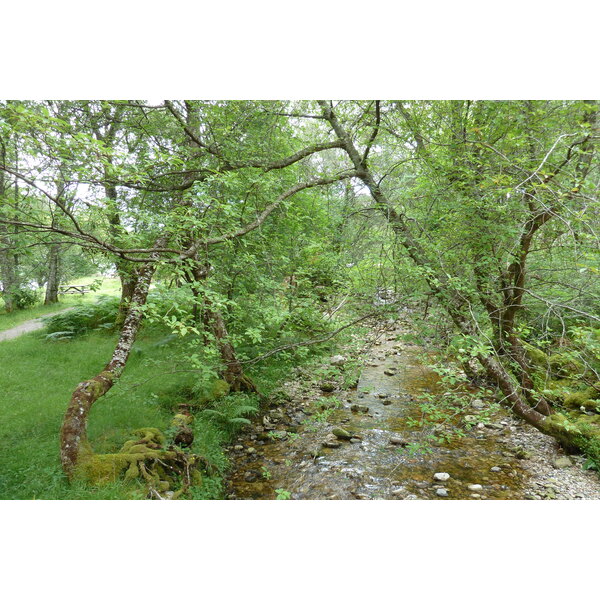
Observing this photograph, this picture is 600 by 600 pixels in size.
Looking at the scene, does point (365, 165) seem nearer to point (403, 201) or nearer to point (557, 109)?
point (403, 201)

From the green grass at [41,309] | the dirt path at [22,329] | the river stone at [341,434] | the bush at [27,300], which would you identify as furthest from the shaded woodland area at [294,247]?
the bush at [27,300]

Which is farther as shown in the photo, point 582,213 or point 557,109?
point 557,109

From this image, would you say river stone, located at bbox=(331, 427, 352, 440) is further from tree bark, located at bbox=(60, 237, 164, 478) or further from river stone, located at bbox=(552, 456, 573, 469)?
tree bark, located at bbox=(60, 237, 164, 478)

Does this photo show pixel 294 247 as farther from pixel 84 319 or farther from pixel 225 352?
pixel 84 319

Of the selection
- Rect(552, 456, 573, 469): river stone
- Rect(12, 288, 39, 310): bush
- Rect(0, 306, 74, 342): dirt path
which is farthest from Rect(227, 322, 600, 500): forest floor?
Rect(12, 288, 39, 310): bush

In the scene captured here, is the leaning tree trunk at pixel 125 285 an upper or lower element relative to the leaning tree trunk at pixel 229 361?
upper

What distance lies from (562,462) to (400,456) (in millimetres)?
1631

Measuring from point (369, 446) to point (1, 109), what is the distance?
14.1ft

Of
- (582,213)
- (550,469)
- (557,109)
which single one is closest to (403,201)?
(557,109)

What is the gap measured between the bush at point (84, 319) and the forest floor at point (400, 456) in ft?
14.9

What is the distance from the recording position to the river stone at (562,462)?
330 centimetres

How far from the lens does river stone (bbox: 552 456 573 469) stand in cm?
330

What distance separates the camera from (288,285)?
3738mm

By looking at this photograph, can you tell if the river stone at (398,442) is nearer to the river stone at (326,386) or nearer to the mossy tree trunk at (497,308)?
the mossy tree trunk at (497,308)
